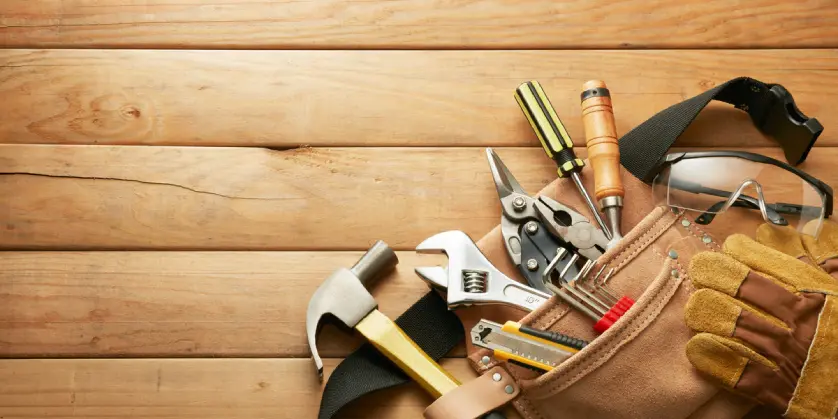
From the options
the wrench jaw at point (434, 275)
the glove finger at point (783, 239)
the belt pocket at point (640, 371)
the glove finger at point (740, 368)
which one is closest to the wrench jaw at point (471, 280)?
the wrench jaw at point (434, 275)

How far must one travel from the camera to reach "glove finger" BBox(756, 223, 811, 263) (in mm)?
1087

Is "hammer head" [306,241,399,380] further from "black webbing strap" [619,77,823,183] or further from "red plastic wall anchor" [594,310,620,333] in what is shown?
"black webbing strap" [619,77,823,183]

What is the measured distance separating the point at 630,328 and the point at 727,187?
0.90ft

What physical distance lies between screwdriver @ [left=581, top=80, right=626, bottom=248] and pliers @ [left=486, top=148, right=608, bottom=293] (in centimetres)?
4

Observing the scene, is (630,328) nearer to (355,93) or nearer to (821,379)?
(821,379)

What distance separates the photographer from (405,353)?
1.09m

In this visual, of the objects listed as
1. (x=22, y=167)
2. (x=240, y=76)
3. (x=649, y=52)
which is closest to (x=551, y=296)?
(x=649, y=52)

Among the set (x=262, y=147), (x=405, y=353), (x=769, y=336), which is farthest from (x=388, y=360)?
(x=769, y=336)

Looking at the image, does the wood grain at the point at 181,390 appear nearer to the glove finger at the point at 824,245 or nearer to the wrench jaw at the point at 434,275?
the wrench jaw at the point at 434,275

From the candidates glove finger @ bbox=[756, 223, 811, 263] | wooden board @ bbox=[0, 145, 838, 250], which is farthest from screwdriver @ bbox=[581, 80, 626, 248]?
glove finger @ bbox=[756, 223, 811, 263]

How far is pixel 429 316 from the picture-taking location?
1.14 metres

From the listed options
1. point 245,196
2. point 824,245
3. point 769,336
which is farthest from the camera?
point 245,196

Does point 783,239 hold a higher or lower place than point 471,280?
higher

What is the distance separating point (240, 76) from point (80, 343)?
0.50 meters
